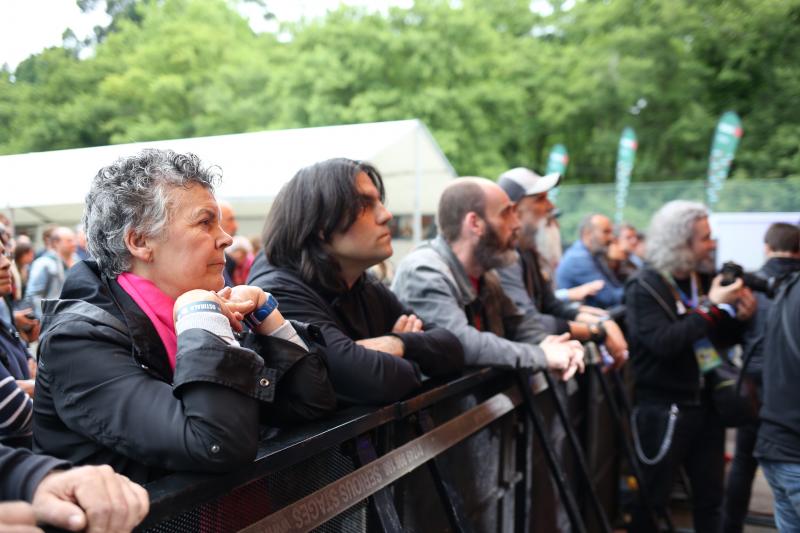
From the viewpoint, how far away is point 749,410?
446cm

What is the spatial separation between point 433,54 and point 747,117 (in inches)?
436

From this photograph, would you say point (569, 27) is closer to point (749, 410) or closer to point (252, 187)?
point (252, 187)

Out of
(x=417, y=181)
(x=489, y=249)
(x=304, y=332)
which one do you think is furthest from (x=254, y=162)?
(x=304, y=332)

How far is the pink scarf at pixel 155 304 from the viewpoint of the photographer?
171cm

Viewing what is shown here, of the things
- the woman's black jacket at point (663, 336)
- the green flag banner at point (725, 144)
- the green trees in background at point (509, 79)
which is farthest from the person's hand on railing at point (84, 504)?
the green flag banner at point (725, 144)

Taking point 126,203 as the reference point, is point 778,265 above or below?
below

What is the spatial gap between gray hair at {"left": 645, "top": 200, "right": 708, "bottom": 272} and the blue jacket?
109 inches

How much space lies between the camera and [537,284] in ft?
16.2

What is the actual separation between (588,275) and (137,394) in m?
6.78

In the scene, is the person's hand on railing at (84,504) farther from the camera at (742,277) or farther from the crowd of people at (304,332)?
the camera at (742,277)

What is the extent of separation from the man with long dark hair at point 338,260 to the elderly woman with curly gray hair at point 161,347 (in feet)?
1.76

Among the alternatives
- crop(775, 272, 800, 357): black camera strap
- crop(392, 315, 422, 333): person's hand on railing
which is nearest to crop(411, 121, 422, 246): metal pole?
crop(775, 272, 800, 357): black camera strap

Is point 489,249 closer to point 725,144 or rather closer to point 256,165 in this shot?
point 256,165

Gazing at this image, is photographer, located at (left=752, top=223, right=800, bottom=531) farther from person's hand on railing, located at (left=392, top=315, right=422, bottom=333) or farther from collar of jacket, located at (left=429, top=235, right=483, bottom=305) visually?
person's hand on railing, located at (left=392, top=315, right=422, bottom=333)
